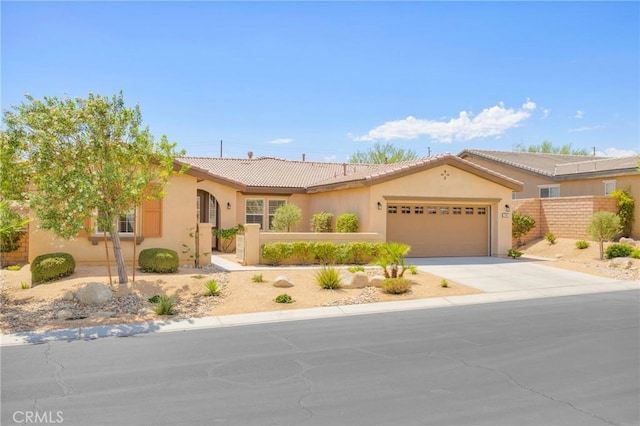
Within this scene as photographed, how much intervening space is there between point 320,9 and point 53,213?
33.1ft

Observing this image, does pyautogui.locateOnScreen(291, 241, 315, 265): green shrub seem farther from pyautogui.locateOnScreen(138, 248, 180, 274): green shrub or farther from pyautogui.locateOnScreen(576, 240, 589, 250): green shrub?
pyautogui.locateOnScreen(576, 240, 589, 250): green shrub

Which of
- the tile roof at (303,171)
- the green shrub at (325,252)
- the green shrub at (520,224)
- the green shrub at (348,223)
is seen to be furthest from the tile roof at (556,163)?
the green shrub at (325,252)

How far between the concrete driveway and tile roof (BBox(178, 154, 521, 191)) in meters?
3.89

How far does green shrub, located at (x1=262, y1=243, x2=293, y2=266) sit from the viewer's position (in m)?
18.7

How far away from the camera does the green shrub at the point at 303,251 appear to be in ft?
→ 62.0

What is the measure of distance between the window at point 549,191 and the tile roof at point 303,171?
905 centimetres

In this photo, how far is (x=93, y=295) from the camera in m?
12.4

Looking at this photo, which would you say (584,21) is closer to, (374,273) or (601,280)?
(601,280)

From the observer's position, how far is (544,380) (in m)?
7.08

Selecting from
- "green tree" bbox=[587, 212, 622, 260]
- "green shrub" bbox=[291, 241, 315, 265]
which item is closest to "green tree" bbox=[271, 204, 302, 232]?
"green shrub" bbox=[291, 241, 315, 265]

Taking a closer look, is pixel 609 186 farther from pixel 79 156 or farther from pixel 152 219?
pixel 79 156

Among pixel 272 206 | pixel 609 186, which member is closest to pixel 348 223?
pixel 272 206

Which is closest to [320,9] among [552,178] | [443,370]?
[443,370]

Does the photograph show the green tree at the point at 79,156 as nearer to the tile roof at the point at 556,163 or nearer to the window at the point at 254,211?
the window at the point at 254,211
